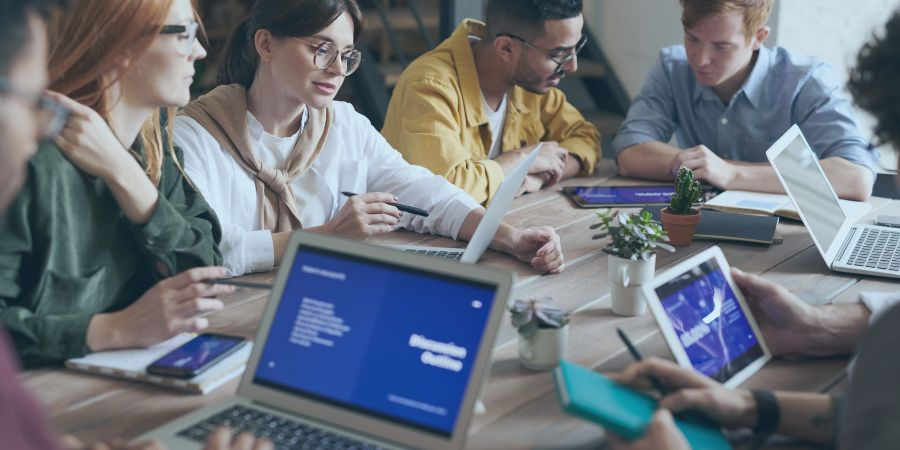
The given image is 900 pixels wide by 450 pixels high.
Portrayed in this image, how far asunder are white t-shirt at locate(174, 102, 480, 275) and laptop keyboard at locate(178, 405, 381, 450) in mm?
727

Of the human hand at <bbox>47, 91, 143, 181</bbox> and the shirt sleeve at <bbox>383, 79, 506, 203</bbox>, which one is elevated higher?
the shirt sleeve at <bbox>383, 79, 506, 203</bbox>

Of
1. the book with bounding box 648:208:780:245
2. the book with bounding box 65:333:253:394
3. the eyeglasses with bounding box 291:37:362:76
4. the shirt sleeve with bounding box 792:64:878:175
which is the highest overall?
the shirt sleeve with bounding box 792:64:878:175

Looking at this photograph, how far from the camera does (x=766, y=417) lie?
4.23ft

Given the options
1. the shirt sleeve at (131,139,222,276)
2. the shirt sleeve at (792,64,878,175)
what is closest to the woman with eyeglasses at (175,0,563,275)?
the shirt sleeve at (131,139,222,276)

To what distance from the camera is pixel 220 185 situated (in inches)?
84.7

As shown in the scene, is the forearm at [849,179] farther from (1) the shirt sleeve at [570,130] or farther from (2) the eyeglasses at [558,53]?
(2) the eyeglasses at [558,53]

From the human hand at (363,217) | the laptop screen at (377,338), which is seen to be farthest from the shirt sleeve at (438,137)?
the laptop screen at (377,338)

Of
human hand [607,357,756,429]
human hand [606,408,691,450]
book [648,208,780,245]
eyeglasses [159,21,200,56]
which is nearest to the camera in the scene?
human hand [606,408,691,450]

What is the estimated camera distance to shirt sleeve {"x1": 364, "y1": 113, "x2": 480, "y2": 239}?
7.47ft

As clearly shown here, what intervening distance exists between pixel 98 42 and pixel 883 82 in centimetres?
125

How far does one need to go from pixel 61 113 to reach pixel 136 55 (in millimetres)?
778

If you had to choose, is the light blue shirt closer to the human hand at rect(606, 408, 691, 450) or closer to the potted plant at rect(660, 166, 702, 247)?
the potted plant at rect(660, 166, 702, 247)

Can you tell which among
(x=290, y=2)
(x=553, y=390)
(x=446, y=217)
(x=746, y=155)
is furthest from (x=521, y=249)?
(x=746, y=155)

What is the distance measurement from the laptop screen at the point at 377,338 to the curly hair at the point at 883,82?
607mm
